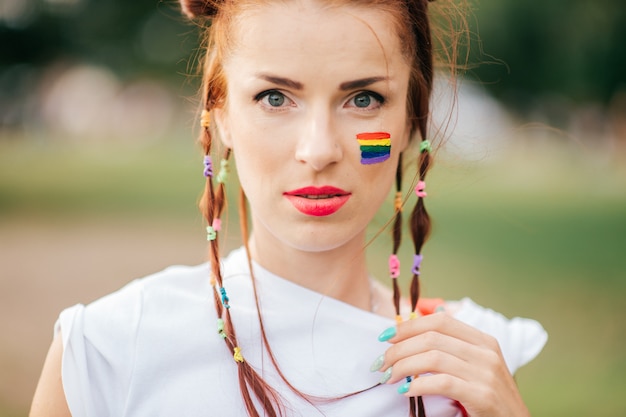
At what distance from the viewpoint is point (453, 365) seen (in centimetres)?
203

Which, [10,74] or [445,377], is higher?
[10,74]

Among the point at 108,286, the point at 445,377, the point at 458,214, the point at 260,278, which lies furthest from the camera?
the point at 458,214

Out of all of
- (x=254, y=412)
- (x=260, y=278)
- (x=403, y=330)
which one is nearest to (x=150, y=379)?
(x=254, y=412)

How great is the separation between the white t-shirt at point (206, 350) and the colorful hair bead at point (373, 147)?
484 millimetres

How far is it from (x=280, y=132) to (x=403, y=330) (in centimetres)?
67

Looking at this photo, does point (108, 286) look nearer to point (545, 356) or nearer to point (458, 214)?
point (545, 356)

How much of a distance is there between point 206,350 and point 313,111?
769 millimetres

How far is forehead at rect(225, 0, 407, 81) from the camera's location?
6.63 ft

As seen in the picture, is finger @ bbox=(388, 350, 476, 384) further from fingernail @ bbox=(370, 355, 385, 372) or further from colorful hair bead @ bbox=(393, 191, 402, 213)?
colorful hair bead @ bbox=(393, 191, 402, 213)

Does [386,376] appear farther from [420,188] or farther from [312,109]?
[312,109]

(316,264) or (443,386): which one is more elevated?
(316,264)

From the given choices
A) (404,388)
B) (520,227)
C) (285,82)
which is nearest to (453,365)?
(404,388)

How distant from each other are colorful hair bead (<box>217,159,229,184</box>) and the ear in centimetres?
7

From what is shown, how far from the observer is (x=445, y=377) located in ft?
6.61
